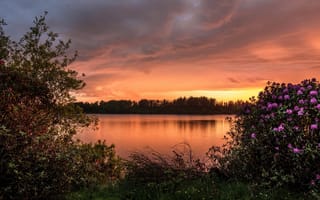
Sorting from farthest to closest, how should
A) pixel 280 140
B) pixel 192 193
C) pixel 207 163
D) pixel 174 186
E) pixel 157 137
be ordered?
pixel 157 137 → pixel 207 163 → pixel 174 186 → pixel 280 140 → pixel 192 193

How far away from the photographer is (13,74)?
1005cm

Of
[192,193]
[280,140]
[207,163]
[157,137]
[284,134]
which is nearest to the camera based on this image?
[192,193]

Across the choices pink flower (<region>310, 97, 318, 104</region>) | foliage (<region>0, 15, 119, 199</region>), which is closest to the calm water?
foliage (<region>0, 15, 119, 199</region>)

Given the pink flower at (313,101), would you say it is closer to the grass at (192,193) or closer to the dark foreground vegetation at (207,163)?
the dark foreground vegetation at (207,163)

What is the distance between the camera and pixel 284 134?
22.7 feet

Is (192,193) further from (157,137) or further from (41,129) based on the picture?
(157,137)

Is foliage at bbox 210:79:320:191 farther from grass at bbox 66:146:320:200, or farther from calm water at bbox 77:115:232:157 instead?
calm water at bbox 77:115:232:157

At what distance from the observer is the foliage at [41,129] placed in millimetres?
6473

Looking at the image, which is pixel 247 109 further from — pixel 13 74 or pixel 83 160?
pixel 13 74

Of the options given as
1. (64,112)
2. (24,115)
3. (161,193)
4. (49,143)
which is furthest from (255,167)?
(64,112)

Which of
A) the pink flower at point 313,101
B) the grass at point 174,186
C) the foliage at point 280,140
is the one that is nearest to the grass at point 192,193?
the grass at point 174,186

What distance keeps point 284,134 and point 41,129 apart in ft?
15.8

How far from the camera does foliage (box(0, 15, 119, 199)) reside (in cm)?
647

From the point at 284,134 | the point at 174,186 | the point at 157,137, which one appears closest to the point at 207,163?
the point at 174,186
